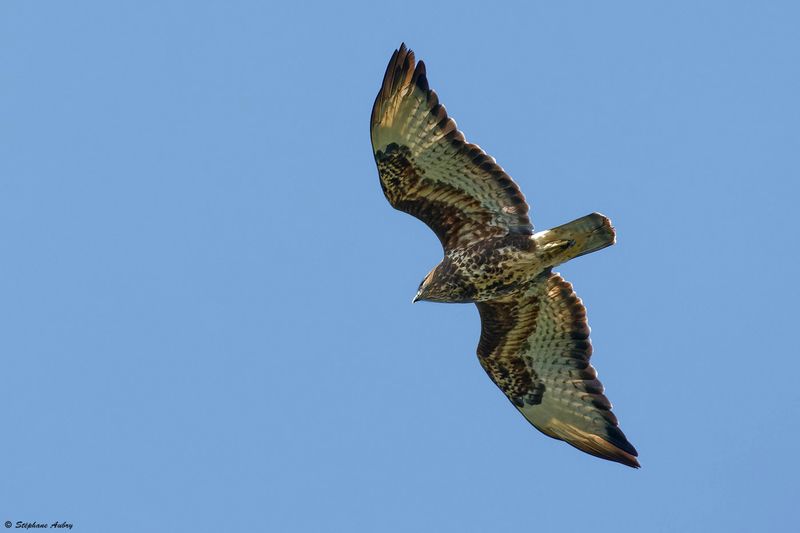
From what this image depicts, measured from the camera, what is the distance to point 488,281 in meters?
Answer: 14.3

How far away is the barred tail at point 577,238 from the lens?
45.3ft

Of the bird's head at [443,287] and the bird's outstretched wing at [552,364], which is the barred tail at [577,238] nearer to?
the bird's outstretched wing at [552,364]

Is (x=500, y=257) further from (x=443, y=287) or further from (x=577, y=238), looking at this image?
(x=577, y=238)

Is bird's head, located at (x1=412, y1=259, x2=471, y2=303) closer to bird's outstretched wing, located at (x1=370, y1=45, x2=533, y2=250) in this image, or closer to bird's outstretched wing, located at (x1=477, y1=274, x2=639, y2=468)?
bird's outstretched wing, located at (x1=370, y1=45, x2=533, y2=250)

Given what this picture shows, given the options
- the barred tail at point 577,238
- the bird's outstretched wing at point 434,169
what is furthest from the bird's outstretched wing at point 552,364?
the bird's outstretched wing at point 434,169

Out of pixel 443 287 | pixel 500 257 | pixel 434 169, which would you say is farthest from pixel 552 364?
pixel 434 169

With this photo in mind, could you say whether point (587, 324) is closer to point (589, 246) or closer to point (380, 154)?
point (589, 246)

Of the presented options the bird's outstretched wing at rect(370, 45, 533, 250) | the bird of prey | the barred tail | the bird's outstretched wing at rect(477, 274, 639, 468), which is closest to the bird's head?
the bird of prey

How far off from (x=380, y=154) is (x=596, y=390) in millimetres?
3918

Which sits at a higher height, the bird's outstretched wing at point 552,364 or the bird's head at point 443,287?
the bird's head at point 443,287

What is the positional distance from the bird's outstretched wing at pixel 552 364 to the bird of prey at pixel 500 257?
0.01m

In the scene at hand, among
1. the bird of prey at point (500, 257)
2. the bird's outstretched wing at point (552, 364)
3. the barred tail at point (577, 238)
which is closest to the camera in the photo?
the barred tail at point (577, 238)

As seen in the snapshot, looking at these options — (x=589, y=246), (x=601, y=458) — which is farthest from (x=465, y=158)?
(x=601, y=458)

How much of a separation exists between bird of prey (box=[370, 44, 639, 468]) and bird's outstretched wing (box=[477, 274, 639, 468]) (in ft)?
0.04
